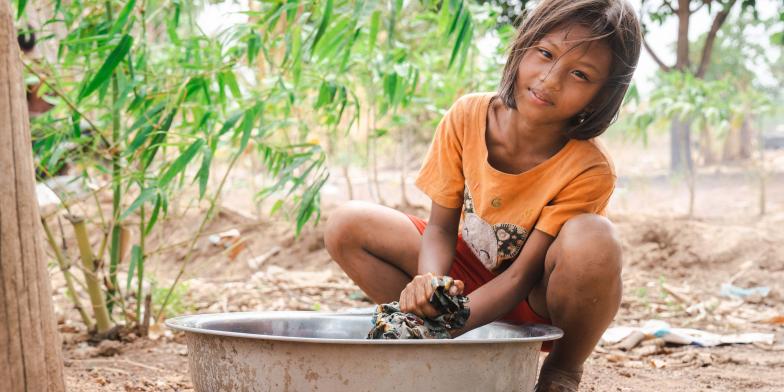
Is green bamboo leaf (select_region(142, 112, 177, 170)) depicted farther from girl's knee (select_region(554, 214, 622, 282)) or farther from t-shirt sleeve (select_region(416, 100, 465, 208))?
girl's knee (select_region(554, 214, 622, 282))

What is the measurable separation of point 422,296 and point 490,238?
16.4 inches

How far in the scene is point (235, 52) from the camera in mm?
2312

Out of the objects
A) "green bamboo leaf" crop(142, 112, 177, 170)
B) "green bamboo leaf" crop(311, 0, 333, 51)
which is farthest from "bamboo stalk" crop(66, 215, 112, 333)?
"green bamboo leaf" crop(311, 0, 333, 51)

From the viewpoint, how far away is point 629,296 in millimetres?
3695

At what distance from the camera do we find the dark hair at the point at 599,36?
1.65m

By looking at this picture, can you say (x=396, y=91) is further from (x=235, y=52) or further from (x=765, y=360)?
(x=765, y=360)

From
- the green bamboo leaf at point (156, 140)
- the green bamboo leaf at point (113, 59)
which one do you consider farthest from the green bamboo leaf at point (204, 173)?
the green bamboo leaf at point (113, 59)

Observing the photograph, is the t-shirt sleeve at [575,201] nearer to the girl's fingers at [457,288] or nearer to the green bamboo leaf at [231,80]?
the girl's fingers at [457,288]

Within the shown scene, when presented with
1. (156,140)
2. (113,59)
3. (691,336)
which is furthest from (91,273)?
(691,336)

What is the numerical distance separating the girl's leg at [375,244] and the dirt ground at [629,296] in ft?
1.81

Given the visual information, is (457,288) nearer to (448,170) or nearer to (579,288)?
(579,288)

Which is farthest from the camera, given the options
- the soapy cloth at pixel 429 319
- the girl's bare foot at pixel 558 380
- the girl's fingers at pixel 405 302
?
the girl's bare foot at pixel 558 380

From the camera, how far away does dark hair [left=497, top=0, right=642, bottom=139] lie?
64.9 inches

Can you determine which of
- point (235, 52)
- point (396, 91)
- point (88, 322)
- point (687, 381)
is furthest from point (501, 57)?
point (88, 322)
